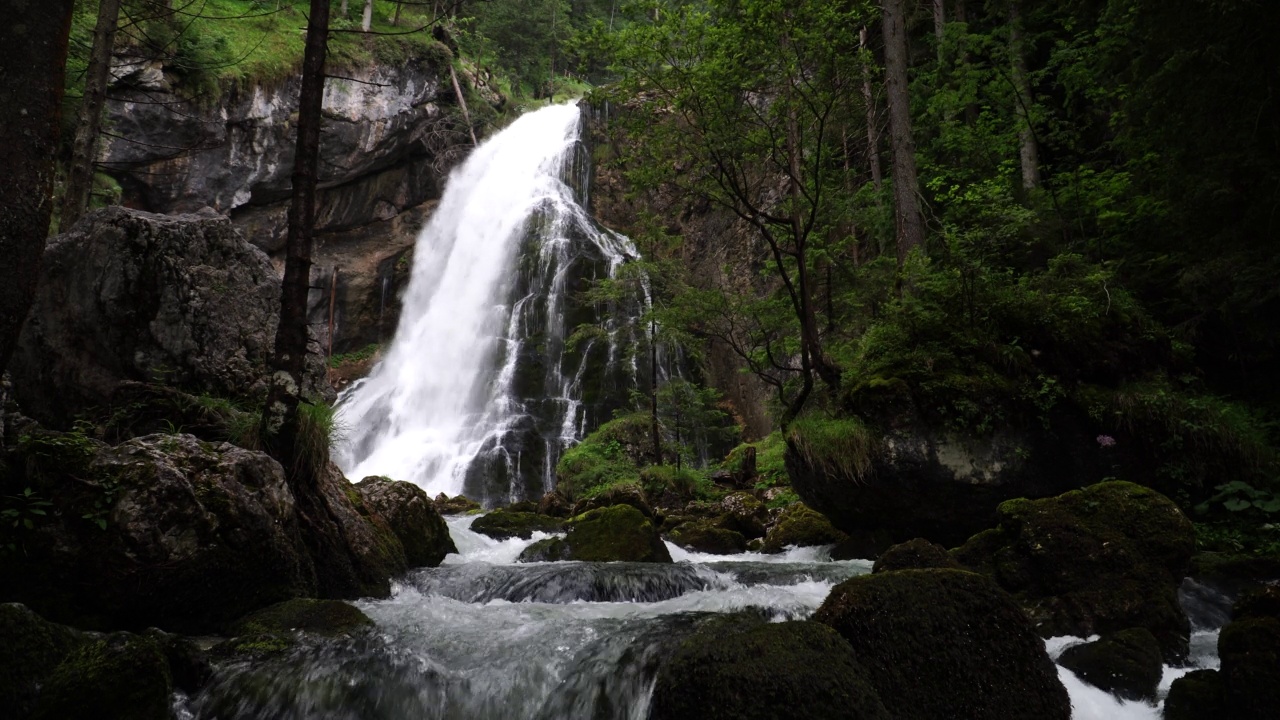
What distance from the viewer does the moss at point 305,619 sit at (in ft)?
15.4

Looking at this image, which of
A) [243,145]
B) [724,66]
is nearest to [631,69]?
[724,66]

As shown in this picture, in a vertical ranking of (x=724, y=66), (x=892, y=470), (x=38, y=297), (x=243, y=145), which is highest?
(x=243, y=145)

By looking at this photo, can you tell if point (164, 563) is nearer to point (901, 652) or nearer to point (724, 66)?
point (901, 652)

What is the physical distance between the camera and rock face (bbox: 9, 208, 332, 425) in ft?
20.8

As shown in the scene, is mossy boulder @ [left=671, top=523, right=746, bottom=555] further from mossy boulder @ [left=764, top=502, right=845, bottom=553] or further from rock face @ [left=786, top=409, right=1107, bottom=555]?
rock face @ [left=786, top=409, right=1107, bottom=555]

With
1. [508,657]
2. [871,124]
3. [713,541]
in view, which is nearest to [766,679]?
[508,657]

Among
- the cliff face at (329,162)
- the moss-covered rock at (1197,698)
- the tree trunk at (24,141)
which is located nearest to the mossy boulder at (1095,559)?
the moss-covered rock at (1197,698)

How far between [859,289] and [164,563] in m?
10.8

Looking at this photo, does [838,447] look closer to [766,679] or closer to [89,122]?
[766,679]

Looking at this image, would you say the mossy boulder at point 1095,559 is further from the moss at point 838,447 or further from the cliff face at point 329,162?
the cliff face at point 329,162

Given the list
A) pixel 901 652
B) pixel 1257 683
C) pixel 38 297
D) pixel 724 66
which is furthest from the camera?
pixel 724 66

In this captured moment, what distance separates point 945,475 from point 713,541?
401 centimetres

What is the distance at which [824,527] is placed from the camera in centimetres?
963

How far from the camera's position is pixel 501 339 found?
24.1m
